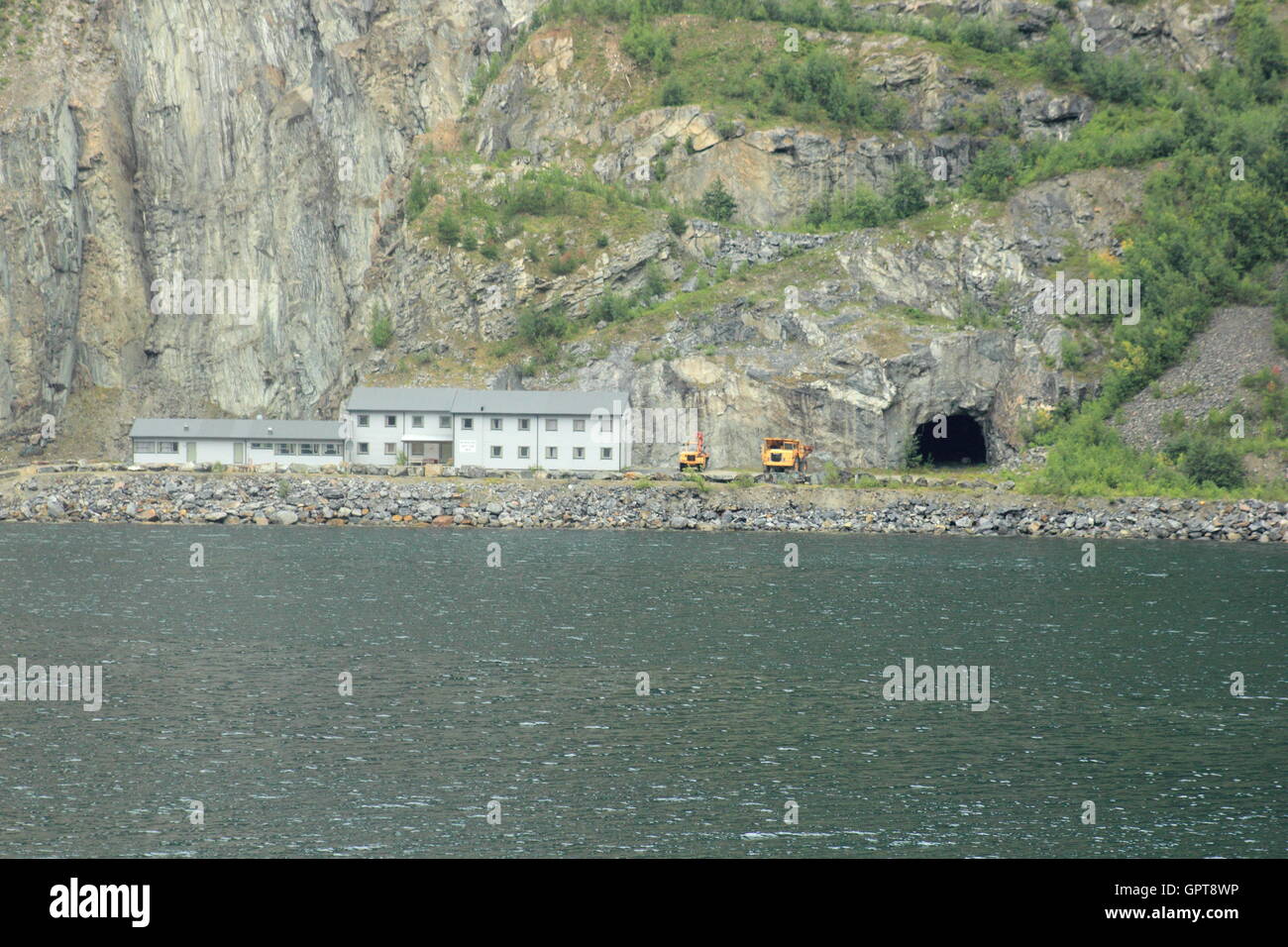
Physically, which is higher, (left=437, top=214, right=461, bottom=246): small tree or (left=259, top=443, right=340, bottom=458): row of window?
(left=437, top=214, right=461, bottom=246): small tree

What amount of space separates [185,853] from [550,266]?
7988cm

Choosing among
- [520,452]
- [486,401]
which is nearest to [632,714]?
[520,452]

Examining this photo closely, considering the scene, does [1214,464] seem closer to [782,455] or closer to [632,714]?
[782,455]

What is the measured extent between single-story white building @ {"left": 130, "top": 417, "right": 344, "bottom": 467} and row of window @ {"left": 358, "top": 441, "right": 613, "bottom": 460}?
1.60 metres

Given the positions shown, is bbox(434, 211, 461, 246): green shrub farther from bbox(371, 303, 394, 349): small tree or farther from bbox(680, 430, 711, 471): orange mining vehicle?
bbox(680, 430, 711, 471): orange mining vehicle

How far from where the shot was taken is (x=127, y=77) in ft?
336

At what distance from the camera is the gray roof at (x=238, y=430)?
81.6 meters

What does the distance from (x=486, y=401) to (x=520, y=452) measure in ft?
14.4

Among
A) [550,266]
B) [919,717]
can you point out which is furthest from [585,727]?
[550,266]

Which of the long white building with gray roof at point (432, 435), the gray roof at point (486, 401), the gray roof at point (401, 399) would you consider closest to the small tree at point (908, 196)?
the gray roof at point (486, 401)

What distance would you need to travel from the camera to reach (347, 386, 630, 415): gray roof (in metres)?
80.6

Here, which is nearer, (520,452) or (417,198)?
(520,452)

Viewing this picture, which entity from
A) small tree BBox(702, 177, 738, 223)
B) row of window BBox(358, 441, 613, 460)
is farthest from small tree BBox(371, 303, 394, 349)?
small tree BBox(702, 177, 738, 223)

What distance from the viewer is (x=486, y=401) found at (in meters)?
81.9
